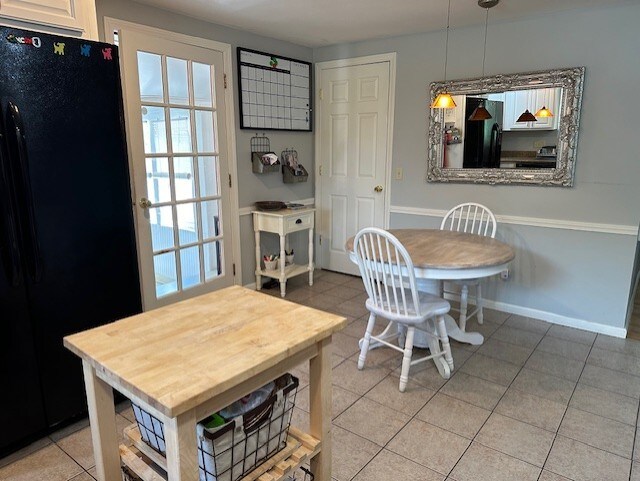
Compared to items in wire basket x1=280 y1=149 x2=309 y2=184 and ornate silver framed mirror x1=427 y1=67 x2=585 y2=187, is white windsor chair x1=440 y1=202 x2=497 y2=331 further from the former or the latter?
items in wire basket x1=280 y1=149 x2=309 y2=184

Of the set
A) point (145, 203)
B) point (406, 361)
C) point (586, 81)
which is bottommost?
point (406, 361)

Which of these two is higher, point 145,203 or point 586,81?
point 586,81

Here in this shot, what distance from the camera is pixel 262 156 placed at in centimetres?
395

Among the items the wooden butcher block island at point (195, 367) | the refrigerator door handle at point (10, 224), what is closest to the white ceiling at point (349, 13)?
the refrigerator door handle at point (10, 224)

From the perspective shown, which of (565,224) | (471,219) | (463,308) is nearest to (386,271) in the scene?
(463,308)

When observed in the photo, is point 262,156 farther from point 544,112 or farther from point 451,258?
point 544,112

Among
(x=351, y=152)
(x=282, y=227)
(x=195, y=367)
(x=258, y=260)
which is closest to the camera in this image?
(x=195, y=367)

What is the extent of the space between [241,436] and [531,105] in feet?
10.3

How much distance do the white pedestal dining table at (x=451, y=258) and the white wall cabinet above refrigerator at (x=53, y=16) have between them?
5.90ft

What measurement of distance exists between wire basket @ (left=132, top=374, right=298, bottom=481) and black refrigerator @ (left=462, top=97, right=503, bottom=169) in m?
2.79

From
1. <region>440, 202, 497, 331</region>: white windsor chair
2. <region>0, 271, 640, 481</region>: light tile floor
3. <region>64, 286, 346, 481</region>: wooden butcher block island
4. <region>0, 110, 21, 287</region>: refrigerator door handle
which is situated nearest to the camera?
Answer: <region>64, 286, 346, 481</region>: wooden butcher block island

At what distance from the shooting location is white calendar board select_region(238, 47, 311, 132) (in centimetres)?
377

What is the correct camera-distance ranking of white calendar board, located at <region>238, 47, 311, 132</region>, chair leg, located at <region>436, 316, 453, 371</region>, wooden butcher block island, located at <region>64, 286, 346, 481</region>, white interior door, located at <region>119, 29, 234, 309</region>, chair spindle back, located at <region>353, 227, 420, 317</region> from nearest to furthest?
wooden butcher block island, located at <region>64, 286, 346, 481</region> → chair spindle back, located at <region>353, 227, 420, 317</region> → chair leg, located at <region>436, 316, 453, 371</region> → white interior door, located at <region>119, 29, 234, 309</region> → white calendar board, located at <region>238, 47, 311, 132</region>

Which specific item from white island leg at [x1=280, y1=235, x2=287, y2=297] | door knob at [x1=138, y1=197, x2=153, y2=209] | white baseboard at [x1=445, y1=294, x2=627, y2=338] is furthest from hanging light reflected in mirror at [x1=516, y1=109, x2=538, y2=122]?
door knob at [x1=138, y1=197, x2=153, y2=209]
